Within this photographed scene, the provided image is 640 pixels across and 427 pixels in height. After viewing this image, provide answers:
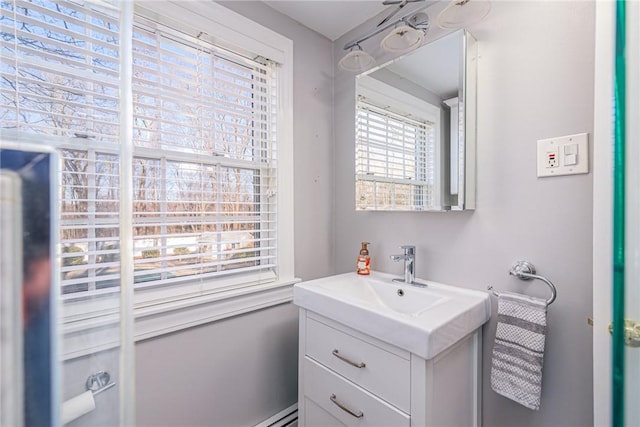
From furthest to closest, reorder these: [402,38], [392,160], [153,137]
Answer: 1. [392,160]
2. [402,38]
3. [153,137]

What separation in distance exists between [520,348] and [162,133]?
4.98ft

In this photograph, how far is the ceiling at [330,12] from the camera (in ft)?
4.64

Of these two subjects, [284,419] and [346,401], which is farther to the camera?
[284,419]

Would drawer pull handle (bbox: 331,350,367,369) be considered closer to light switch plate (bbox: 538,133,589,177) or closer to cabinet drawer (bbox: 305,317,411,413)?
cabinet drawer (bbox: 305,317,411,413)

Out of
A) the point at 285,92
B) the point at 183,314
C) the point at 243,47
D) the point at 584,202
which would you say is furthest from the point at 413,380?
the point at 243,47

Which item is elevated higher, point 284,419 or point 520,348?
point 520,348

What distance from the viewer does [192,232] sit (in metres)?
1.22

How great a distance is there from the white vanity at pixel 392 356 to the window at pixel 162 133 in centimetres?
47

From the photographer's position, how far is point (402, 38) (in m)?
1.23

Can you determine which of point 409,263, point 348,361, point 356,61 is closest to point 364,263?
point 409,263

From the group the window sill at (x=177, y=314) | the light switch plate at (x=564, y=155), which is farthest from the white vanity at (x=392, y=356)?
the light switch plate at (x=564, y=155)

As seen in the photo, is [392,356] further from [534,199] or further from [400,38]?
[400,38]

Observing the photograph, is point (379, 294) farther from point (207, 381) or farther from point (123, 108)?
point (123, 108)

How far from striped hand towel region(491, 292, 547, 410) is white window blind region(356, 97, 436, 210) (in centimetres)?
50
